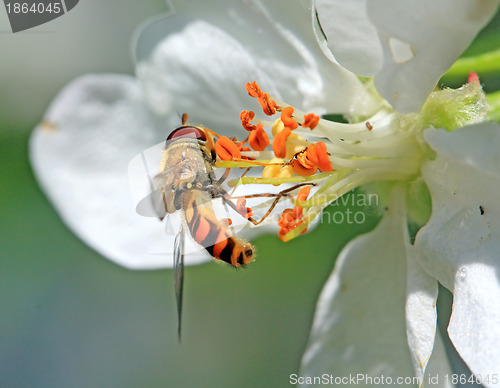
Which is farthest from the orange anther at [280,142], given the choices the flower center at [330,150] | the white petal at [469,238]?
the white petal at [469,238]

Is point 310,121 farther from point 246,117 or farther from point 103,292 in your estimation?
point 103,292

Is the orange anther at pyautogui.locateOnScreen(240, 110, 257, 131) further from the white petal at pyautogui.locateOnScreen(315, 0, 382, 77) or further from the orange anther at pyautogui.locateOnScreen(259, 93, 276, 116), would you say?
the white petal at pyautogui.locateOnScreen(315, 0, 382, 77)

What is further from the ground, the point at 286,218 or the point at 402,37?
the point at 402,37

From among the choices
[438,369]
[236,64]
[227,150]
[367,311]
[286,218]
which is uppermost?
[236,64]

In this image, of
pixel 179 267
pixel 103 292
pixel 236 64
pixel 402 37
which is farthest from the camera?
pixel 103 292

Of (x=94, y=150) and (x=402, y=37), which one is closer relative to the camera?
(x=402, y=37)

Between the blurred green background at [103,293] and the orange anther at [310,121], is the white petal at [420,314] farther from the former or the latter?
the blurred green background at [103,293]

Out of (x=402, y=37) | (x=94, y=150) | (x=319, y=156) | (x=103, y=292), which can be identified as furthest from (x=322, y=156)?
(x=103, y=292)
